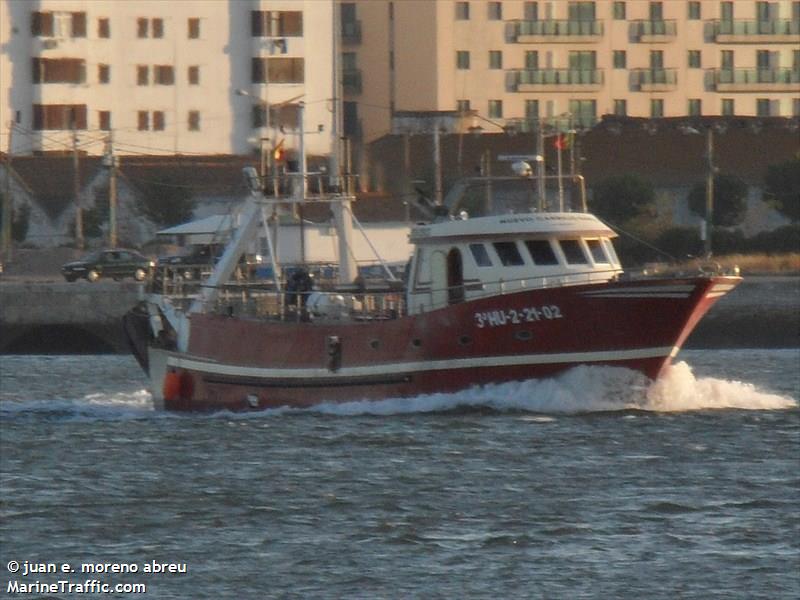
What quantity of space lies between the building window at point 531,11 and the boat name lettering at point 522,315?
192ft

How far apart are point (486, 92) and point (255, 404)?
55046mm

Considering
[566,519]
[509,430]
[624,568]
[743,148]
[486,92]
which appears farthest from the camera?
[486,92]

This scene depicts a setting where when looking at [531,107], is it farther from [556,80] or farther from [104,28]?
[104,28]

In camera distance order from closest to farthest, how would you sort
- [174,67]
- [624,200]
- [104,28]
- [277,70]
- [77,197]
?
[77,197], [624,200], [104,28], [174,67], [277,70]

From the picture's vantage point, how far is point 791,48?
8756 cm

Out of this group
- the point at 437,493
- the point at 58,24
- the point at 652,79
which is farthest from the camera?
the point at 652,79

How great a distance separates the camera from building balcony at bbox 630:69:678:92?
86.7m

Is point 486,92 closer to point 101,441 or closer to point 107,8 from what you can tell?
point 107,8

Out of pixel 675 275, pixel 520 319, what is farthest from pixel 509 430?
pixel 675 275

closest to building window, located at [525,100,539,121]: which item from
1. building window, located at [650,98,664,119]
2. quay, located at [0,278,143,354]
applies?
building window, located at [650,98,664,119]

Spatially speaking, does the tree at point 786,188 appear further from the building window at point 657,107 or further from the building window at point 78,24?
the building window at point 78,24

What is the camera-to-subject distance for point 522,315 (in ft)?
96.8

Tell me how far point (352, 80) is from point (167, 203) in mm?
16563

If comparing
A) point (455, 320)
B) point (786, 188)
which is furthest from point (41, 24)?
point (455, 320)
